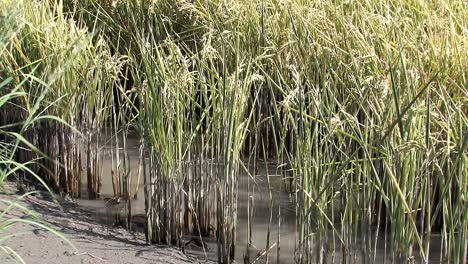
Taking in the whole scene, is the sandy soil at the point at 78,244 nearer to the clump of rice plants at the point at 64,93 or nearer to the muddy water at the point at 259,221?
the muddy water at the point at 259,221

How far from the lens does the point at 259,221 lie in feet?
12.7

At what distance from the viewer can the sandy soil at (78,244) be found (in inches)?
126

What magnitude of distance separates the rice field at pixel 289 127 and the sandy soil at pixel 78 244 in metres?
0.09

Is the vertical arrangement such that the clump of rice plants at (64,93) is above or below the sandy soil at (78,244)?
above

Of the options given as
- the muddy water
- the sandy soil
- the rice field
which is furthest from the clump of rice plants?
the sandy soil

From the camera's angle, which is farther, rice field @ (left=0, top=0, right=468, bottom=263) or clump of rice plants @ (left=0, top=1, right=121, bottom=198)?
clump of rice plants @ (left=0, top=1, right=121, bottom=198)

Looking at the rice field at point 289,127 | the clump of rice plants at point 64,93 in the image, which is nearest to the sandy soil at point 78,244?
the rice field at point 289,127

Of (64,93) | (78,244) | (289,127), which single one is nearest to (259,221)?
(289,127)

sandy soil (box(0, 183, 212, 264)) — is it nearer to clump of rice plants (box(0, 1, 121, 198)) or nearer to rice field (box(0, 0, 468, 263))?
rice field (box(0, 0, 468, 263))

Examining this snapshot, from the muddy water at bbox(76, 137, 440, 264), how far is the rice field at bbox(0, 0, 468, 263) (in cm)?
1

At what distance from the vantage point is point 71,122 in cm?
390

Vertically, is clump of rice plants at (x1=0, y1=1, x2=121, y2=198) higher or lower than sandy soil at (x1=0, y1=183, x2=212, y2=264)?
higher

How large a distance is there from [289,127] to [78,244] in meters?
1.31

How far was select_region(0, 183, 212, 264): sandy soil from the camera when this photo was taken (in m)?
3.21
